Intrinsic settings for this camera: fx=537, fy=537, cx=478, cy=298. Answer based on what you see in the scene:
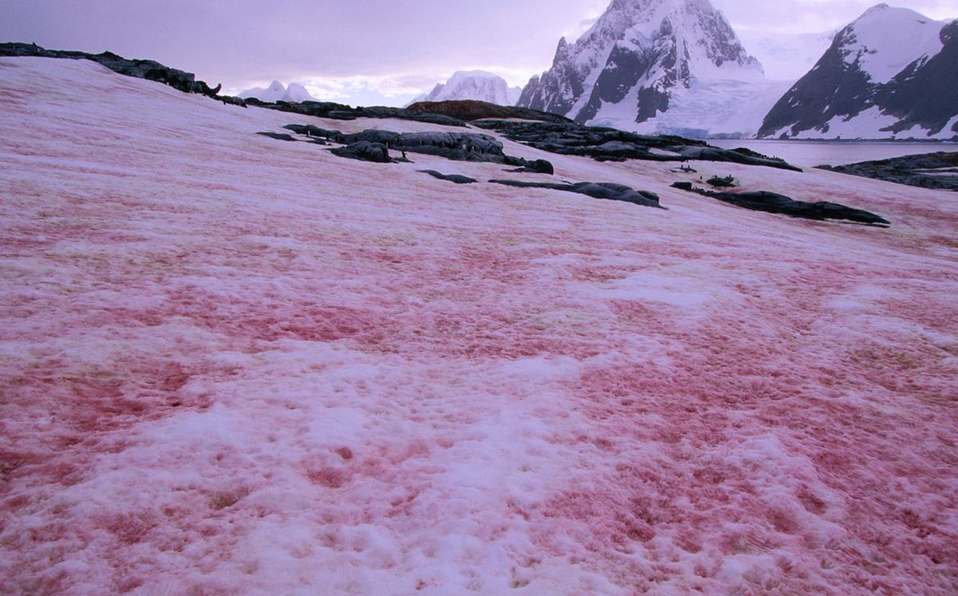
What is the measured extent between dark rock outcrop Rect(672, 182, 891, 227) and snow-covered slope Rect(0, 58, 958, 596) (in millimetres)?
19381

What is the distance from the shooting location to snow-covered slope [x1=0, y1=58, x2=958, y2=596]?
354cm

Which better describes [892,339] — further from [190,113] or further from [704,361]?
[190,113]

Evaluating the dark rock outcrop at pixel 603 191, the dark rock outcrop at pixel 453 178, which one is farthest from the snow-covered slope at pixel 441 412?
the dark rock outcrop at pixel 453 178

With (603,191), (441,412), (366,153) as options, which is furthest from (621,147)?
(441,412)

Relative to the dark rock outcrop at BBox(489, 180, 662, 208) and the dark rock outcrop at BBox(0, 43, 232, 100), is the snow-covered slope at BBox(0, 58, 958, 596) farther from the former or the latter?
the dark rock outcrop at BBox(0, 43, 232, 100)

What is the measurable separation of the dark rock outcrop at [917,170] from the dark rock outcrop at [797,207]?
2904cm

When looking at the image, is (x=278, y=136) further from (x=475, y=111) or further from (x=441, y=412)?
(x=475, y=111)

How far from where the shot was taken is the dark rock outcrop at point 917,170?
52053 mm

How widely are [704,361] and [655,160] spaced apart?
44740 mm

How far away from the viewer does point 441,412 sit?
18.0 feet

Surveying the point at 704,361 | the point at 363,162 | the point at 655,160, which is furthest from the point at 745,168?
the point at 704,361

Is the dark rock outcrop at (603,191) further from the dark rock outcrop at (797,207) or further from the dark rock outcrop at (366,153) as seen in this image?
the dark rock outcrop at (797,207)

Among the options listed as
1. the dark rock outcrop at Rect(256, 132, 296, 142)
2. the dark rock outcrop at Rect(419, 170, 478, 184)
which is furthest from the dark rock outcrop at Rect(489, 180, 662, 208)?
the dark rock outcrop at Rect(256, 132, 296, 142)

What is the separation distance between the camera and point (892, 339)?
25.5 feet
